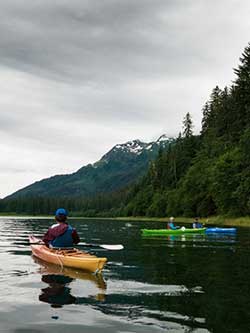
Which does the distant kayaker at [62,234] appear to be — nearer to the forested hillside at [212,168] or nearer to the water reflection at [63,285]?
the water reflection at [63,285]

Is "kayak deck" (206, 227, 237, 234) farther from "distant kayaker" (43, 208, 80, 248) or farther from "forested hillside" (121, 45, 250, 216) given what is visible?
"distant kayaker" (43, 208, 80, 248)

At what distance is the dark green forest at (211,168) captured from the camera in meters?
75.9

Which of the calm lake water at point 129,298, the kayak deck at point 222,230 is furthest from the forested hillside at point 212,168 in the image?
the calm lake water at point 129,298

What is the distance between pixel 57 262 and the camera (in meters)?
19.4

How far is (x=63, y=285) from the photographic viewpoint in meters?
15.3

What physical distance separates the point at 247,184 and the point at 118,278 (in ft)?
183

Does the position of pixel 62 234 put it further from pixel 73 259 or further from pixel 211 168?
pixel 211 168

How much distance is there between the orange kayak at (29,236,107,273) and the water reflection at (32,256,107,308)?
218 millimetres

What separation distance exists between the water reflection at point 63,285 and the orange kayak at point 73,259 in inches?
8.6

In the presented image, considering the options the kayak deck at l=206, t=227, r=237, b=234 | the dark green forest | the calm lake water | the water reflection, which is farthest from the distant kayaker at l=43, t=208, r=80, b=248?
the dark green forest

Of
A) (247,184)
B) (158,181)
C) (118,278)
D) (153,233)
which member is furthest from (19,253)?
(158,181)

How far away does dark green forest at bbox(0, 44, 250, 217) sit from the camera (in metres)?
75.9

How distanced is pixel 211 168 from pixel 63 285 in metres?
78.1

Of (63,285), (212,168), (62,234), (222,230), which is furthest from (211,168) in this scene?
(63,285)
